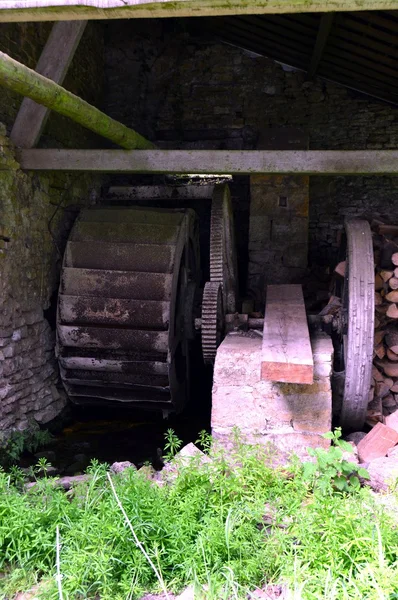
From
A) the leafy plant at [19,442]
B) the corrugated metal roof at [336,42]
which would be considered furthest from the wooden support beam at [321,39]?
the leafy plant at [19,442]

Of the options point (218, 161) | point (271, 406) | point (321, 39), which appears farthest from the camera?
point (321, 39)

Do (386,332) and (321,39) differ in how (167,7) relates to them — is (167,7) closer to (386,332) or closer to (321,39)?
(386,332)

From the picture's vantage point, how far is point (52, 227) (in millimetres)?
5062

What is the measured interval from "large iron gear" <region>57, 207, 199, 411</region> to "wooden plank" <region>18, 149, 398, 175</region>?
0.72 meters

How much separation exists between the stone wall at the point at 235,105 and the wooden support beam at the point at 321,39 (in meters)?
0.56

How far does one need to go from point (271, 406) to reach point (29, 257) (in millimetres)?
2616

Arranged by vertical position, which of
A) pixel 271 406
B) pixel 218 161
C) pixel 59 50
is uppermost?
pixel 59 50

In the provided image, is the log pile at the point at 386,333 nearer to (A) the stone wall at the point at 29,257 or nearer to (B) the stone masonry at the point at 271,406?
(B) the stone masonry at the point at 271,406

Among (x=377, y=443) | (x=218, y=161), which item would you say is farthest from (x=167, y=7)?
(x=377, y=443)

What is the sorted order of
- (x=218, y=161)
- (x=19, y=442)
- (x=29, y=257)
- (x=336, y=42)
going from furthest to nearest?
1. (x=336, y=42)
2. (x=29, y=257)
3. (x=218, y=161)
4. (x=19, y=442)

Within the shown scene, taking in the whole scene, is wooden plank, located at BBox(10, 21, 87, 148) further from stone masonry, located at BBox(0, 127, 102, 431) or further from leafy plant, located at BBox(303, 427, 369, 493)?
leafy plant, located at BBox(303, 427, 369, 493)

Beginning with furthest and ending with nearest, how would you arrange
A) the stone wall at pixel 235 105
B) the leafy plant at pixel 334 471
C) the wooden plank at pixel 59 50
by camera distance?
the stone wall at pixel 235 105
the wooden plank at pixel 59 50
the leafy plant at pixel 334 471

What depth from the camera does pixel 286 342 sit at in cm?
321

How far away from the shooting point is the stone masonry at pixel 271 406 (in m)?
3.15
